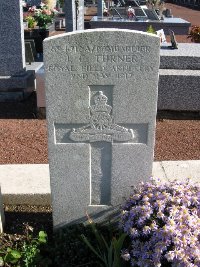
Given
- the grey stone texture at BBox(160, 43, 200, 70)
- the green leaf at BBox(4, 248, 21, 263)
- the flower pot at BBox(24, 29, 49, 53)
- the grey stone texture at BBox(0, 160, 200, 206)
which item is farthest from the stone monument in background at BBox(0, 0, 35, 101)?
the green leaf at BBox(4, 248, 21, 263)

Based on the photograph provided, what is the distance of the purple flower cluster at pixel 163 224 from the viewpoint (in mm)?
2725

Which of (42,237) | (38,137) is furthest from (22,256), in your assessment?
(38,137)

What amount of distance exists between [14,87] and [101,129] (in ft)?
14.6

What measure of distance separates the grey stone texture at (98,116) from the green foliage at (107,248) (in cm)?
30

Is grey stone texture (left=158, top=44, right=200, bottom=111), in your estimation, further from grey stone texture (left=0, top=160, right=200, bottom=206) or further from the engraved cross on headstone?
the engraved cross on headstone

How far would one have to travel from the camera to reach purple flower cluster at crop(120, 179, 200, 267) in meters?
2.72

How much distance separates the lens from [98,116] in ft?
10.1

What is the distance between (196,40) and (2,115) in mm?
5272

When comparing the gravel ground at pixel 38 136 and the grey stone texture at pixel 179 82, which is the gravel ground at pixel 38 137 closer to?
the gravel ground at pixel 38 136

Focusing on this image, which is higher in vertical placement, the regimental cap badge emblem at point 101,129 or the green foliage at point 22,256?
the regimental cap badge emblem at point 101,129

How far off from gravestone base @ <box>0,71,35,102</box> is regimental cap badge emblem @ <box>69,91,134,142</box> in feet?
14.1

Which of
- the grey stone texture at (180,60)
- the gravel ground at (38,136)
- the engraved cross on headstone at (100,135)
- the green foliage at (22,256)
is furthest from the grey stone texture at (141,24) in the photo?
the green foliage at (22,256)

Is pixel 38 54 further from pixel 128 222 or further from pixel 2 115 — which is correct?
pixel 128 222

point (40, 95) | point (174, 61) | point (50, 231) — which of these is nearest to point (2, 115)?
point (40, 95)
